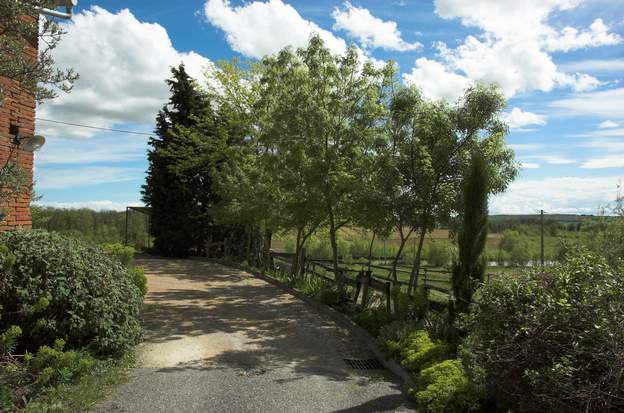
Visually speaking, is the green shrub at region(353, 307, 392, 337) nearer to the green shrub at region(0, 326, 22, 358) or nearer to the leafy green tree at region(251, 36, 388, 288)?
the leafy green tree at region(251, 36, 388, 288)

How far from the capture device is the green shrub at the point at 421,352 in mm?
5980

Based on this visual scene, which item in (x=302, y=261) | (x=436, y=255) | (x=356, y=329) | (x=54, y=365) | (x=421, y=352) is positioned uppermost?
(x=302, y=261)

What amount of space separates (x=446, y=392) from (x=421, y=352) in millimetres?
1341

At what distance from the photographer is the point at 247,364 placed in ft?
21.7

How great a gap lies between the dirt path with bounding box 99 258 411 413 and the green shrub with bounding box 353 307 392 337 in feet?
1.22

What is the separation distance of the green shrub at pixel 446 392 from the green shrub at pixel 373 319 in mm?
3028

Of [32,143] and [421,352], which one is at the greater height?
[32,143]

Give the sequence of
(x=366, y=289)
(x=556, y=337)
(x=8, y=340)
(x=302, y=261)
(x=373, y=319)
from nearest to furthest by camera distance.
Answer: (x=556, y=337)
(x=8, y=340)
(x=373, y=319)
(x=366, y=289)
(x=302, y=261)

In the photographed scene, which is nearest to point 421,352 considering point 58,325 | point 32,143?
point 58,325

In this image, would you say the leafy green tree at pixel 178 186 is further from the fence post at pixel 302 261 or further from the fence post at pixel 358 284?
the fence post at pixel 358 284

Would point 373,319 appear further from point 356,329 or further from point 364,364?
point 364,364

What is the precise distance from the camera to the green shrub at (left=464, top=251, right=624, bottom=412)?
3.29 meters

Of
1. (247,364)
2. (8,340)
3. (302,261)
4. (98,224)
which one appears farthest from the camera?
(98,224)

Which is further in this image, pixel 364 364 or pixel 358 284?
pixel 358 284
